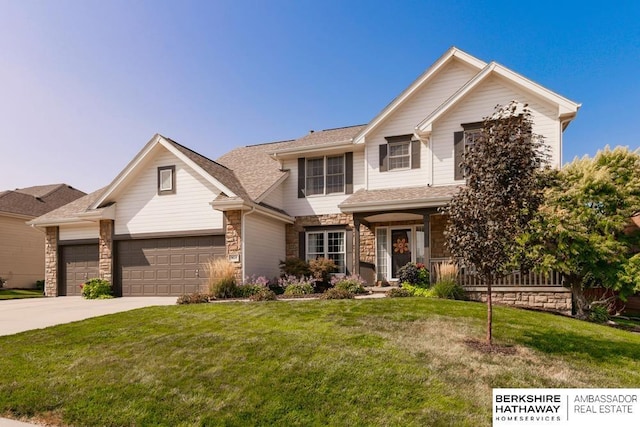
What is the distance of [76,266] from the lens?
1817 centimetres

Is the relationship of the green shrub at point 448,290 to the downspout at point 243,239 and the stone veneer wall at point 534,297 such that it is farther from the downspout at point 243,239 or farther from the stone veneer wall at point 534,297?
the downspout at point 243,239

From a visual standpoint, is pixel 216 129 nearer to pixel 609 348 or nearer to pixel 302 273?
pixel 302 273

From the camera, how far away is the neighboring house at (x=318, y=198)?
1462cm

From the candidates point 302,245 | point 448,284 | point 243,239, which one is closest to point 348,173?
point 302,245

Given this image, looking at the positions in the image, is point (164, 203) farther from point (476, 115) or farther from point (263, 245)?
point (476, 115)

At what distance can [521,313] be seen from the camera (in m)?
10.2

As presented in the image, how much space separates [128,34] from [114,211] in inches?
Answer: 298

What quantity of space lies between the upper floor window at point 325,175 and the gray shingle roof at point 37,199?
17.9 meters

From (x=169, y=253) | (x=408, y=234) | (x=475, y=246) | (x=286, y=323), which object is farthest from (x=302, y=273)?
(x=475, y=246)

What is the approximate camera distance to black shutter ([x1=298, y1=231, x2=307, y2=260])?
17.1m

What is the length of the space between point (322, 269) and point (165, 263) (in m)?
6.48

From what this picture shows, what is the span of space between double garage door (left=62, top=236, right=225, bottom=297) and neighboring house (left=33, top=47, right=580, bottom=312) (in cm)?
5

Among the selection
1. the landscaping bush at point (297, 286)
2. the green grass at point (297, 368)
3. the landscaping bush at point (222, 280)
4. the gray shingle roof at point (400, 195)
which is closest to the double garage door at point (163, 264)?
the landscaping bush at point (222, 280)

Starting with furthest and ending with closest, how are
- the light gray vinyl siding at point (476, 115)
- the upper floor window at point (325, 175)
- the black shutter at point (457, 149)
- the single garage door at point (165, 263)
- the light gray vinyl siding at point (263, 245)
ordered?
the upper floor window at point (325, 175) → the single garage door at point (165, 263) → the light gray vinyl siding at point (263, 245) → the black shutter at point (457, 149) → the light gray vinyl siding at point (476, 115)
